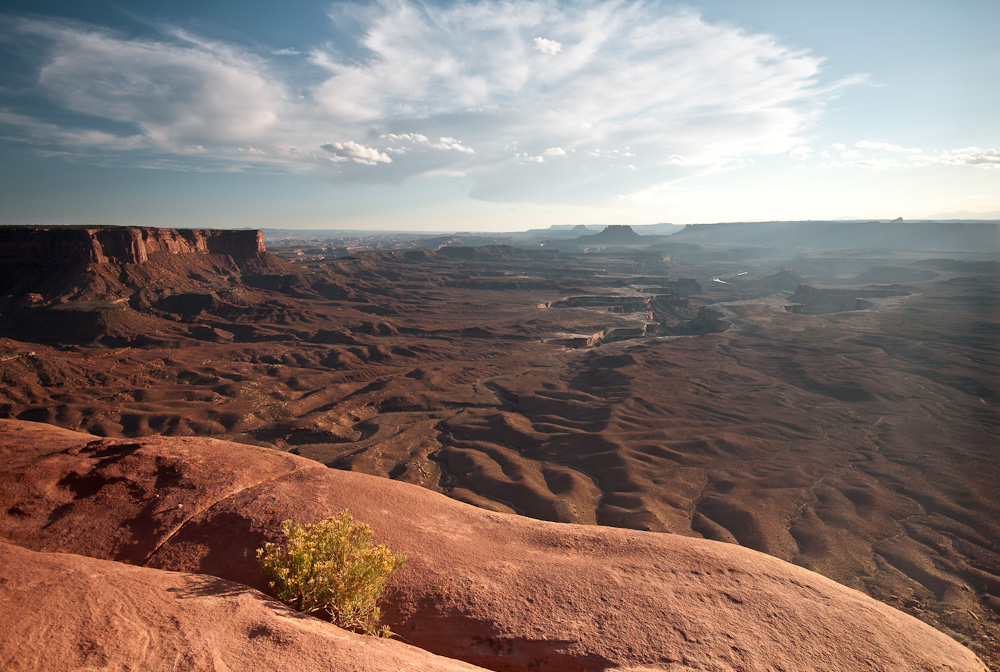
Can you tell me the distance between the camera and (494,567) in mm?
7312

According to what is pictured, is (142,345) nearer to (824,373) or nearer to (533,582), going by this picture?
(533,582)

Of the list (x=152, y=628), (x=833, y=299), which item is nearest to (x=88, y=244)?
(x=152, y=628)

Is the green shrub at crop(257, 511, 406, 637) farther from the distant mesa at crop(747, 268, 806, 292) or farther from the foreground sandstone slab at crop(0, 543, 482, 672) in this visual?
the distant mesa at crop(747, 268, 806, 292)

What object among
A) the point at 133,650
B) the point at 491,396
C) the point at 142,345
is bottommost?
the point at 491,396

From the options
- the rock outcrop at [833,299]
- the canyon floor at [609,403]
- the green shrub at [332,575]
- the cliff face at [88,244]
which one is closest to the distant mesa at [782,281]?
the rock outcrop at [833,299]

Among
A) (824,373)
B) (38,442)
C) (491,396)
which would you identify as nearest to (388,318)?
(491,396)

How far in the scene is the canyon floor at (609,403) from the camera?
23.0 m

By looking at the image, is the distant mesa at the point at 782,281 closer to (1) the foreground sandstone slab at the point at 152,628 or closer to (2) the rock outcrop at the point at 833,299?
(2) the rock outcrop at the point at 833,299

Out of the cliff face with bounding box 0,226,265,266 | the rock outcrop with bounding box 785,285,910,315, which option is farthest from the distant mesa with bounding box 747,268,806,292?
the cliff face with bounding box 0,226,265,266

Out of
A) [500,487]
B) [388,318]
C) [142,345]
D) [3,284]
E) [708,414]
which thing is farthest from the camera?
[388,318]

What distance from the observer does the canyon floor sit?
23.0m

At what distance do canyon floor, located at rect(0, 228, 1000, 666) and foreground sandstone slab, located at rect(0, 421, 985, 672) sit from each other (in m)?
14.4

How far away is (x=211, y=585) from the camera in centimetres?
567

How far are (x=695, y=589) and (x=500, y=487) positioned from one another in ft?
68.8
